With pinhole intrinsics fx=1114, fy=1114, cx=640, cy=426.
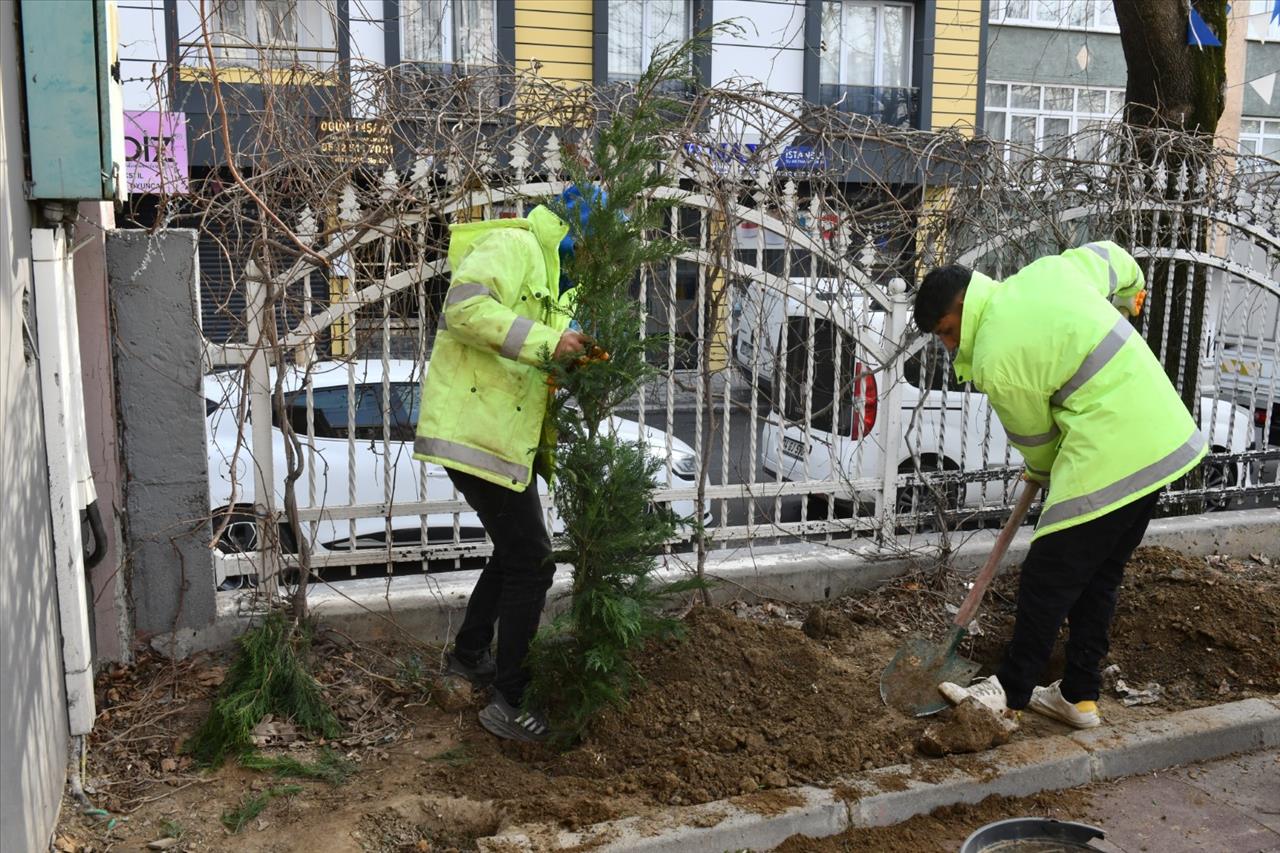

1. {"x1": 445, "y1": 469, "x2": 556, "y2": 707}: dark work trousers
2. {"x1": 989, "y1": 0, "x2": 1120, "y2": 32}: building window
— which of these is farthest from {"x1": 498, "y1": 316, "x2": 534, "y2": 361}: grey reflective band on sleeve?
{"x1": 989, "y1": 0, "x2": 1120, "y2": 32}: building window

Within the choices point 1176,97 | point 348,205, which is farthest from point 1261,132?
point 348,205

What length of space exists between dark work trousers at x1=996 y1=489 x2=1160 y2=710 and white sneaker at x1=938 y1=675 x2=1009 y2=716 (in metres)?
0.04

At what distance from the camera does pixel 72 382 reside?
3600mm

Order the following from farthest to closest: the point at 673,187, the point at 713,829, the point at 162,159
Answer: the point at 673,187, the point at 162,159, the point at 713,829

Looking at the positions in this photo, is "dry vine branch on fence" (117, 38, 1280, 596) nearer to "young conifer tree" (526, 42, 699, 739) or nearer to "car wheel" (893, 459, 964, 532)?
"car wheel" (893, 459, 964, 532)

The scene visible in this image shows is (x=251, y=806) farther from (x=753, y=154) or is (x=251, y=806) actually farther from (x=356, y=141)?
(x=753, y=154)

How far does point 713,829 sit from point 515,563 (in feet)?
3.70

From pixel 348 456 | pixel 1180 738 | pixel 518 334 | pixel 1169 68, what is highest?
pixel 1169 68

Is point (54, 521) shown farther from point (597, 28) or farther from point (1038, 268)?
point (597, 28)

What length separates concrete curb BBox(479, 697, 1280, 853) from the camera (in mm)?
3338

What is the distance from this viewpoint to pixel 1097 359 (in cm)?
379

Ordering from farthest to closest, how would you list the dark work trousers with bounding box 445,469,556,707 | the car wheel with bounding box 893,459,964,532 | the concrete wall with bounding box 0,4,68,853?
the car wheel with bounding box 893,459,964,532
the dark work trousers with bounding box 445,469,556,707
the concrete wall with bounding box 0,4,68,853

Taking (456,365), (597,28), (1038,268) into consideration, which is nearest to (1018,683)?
(1038,268)

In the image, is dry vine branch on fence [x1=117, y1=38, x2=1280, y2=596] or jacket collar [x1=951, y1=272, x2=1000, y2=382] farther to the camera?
dry vine branch on fence [x1=117, y1=38, x2=1280, y2=596]
